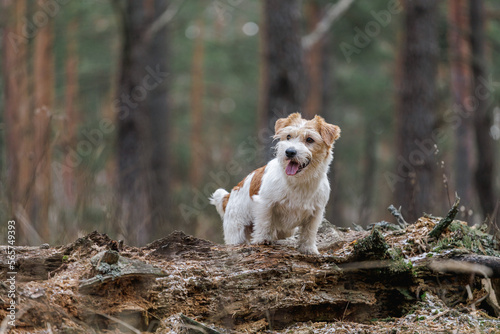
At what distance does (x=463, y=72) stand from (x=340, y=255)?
1750cm

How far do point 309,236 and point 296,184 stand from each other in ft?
1.54

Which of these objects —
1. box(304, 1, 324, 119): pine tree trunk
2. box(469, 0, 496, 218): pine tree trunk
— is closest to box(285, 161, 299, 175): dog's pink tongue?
box(469, 0, 496, 218): pine tree trunk

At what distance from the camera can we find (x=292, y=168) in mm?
Result: 4219

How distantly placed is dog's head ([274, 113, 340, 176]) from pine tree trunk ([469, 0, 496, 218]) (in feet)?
18.3

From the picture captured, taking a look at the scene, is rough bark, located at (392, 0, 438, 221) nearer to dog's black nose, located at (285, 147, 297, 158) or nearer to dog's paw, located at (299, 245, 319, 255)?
dog's paw, located at (299, 245, 319, 255)

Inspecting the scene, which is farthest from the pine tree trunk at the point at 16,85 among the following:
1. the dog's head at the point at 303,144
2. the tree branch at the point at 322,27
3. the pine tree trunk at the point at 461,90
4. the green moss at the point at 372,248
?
the pine tree trunk at the point at 461,90

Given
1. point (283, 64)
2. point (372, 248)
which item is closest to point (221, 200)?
point (372, 248)

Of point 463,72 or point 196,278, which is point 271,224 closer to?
point 196,278

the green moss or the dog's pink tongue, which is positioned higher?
the dog's pink tongue

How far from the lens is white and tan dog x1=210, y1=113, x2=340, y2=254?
427cm

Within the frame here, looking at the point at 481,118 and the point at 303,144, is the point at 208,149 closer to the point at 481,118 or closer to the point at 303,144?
the point at 481,118

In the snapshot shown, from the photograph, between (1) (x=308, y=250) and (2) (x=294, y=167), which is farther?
(1) (x=308, y=250)

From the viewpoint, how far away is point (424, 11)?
10.6 meters

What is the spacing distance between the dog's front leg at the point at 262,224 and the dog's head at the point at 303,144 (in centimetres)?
45
